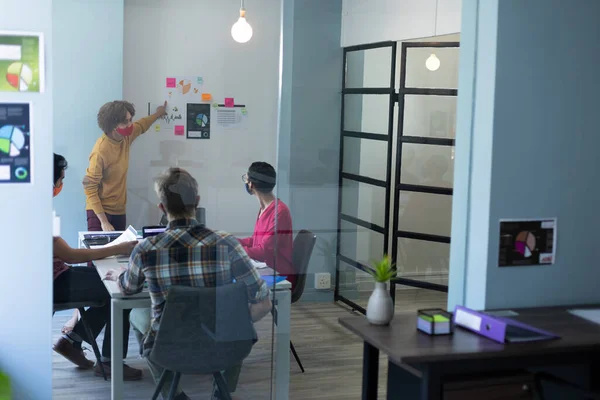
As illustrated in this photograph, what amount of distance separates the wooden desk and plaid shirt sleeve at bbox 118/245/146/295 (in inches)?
33.7

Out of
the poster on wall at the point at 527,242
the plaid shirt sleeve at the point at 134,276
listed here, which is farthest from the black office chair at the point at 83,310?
the poster on wall at the point at 527,242

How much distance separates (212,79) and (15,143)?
832 millimetres

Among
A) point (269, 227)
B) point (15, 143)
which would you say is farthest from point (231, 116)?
point (15, 143)

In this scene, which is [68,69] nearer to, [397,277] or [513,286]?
[397,277]

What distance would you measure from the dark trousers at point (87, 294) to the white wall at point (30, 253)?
0.18 feet

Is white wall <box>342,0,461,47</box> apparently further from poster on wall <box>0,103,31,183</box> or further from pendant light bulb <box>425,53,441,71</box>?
poster on wall <box>0,103,31,183</box>

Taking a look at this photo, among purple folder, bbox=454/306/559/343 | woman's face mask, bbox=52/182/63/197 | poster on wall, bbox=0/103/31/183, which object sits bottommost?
purple folder, bbox=454/306/559/343

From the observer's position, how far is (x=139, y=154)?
3033 mm

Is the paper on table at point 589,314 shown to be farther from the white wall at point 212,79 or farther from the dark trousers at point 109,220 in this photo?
the dark trousers at point 109,220

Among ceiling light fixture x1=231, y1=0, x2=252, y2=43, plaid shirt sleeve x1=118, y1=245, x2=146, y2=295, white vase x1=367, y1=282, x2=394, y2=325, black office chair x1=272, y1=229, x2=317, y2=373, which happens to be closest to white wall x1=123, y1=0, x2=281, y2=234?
ceiling light fixture x1=231, y1=0, x2=252, y2=43

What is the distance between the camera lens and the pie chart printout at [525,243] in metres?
3.22

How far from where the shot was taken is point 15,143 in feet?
9.48

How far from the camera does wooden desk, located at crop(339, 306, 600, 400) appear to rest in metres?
2.62

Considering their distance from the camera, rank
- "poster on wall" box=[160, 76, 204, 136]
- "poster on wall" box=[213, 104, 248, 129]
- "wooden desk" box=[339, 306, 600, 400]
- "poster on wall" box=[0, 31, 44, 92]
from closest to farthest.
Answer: "wooden desk" box=[339, 306, 600, 400], "poster on wall" box=[0, 31, 44, 92], "poster on wall" box=[160, 76, 204, 136], "poster on wall" box=[213, 104, 248, 129]
